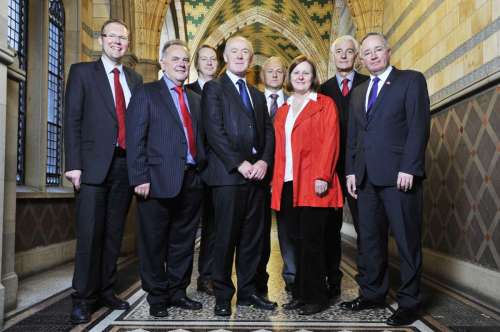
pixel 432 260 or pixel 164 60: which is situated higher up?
pixel 164 60

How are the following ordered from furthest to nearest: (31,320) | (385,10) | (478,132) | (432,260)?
(385,10)
(432,260)
(478,132)
(31,320)

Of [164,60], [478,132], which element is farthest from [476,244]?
[164,60]

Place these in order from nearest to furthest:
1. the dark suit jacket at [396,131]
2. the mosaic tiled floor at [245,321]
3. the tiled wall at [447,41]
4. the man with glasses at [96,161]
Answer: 1. the mosaic tiled floor at [245,321]
2. the dark suit jacket at [396,131]
3. the man with glasses at [96,161]
4. the tiled wall at [447,41]

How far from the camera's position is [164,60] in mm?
3424

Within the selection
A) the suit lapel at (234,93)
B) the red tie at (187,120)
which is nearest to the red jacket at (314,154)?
the suit lapel at (234,93)

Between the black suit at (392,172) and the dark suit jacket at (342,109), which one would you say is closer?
the black suit at (392,172)

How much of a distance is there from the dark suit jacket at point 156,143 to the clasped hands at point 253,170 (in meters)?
0.29

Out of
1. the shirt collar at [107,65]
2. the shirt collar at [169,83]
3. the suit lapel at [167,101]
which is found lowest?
the suit lapel at [167,101]

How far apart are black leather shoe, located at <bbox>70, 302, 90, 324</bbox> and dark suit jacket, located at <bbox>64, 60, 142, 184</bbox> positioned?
29.5 inches

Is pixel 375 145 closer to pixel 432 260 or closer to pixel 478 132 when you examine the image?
pixel 478 132

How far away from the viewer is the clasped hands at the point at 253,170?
323cm

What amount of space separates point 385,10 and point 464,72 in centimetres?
327

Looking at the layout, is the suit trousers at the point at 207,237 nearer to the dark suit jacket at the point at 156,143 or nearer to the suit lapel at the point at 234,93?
the dark suit jacket at the point at 156,143

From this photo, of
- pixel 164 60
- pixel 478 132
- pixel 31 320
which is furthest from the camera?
pixel 478 132
